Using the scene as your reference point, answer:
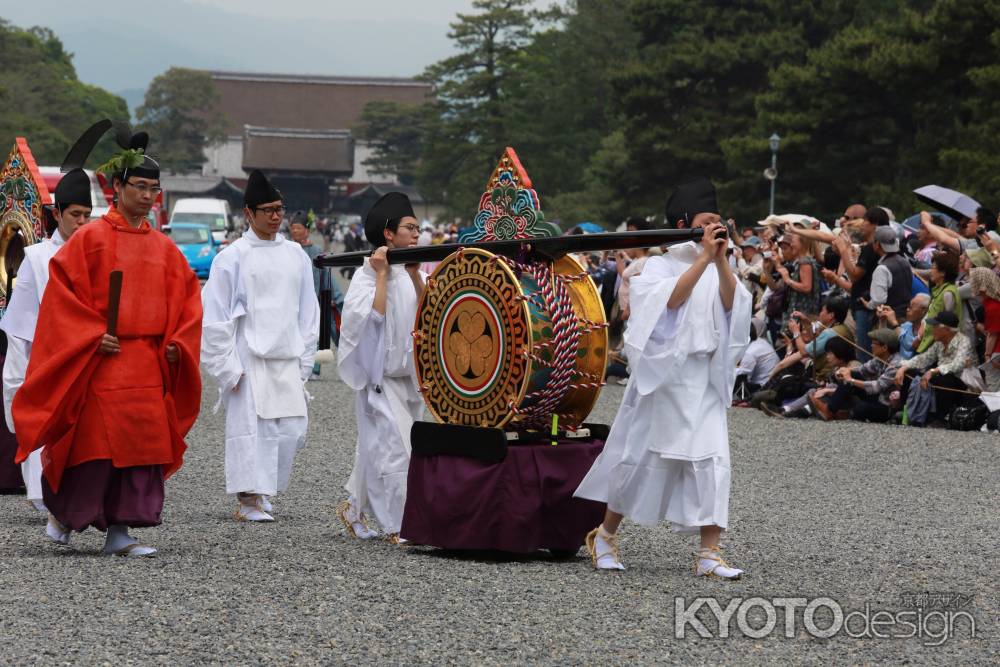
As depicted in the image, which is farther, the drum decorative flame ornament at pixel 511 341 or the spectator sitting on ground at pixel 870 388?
the spectator sitting on ground at pixel 870 388

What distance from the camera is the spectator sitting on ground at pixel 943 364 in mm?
11117

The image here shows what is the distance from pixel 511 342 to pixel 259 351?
6.07 ft

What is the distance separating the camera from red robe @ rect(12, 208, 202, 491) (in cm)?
604

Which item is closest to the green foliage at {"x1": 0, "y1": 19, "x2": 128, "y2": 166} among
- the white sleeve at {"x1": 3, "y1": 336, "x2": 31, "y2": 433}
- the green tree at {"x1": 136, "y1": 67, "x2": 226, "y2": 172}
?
the green tree at {"x1": 136, "y1": 67, "x2": 226, "y2": 172}

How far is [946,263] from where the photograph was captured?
1110cm

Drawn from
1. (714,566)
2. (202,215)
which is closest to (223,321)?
(714,566)

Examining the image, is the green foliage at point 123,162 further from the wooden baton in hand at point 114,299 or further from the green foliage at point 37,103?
the green foliage at point 37,103

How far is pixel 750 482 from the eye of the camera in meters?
8.97

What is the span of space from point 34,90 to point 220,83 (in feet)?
108

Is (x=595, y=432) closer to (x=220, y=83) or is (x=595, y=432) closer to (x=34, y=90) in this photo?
(x=34, y=90)

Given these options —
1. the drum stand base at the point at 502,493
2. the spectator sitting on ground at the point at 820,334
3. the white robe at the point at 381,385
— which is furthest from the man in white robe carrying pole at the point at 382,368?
the spectator sitting on ground at the point at 820,334

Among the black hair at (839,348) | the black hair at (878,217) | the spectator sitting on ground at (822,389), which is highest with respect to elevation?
the black hair at (878,217)

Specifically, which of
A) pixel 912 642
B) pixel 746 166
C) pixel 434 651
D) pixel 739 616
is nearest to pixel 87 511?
pixel 434 651

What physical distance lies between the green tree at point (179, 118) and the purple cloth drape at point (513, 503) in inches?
2896
